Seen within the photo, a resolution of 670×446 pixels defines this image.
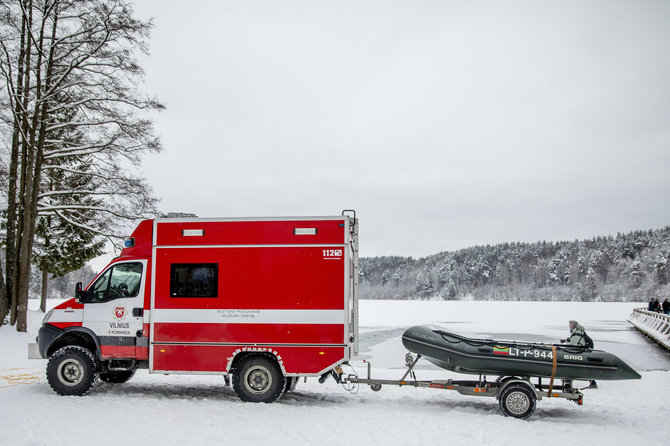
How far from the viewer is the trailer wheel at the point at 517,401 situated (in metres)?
8.92

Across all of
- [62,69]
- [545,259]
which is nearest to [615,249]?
[545,259]

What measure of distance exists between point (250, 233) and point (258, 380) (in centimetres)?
257

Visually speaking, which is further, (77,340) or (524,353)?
(77,340)

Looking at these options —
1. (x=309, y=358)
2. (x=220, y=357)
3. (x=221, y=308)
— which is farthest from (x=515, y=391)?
(x=221, y=308)

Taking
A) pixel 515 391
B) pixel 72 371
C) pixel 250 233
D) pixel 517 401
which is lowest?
pixel 517 401

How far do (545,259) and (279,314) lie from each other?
488ft

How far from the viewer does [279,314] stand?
988 cm

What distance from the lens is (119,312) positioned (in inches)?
407

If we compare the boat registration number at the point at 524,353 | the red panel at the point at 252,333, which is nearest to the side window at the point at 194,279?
the red panel at the point at 252,333

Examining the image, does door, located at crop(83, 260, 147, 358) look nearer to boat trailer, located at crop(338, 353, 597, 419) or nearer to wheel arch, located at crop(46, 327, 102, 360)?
wheel arch, located at crop(46, 327, 102, 360)

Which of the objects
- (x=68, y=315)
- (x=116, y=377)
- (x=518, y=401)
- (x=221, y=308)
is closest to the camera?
(x=518, y=401)

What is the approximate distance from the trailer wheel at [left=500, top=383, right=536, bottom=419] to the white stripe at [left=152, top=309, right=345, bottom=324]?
2.87 m

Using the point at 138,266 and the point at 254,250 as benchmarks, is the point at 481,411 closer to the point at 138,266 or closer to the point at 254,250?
the point at 254,250

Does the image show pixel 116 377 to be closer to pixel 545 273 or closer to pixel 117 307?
pixel 117 307
